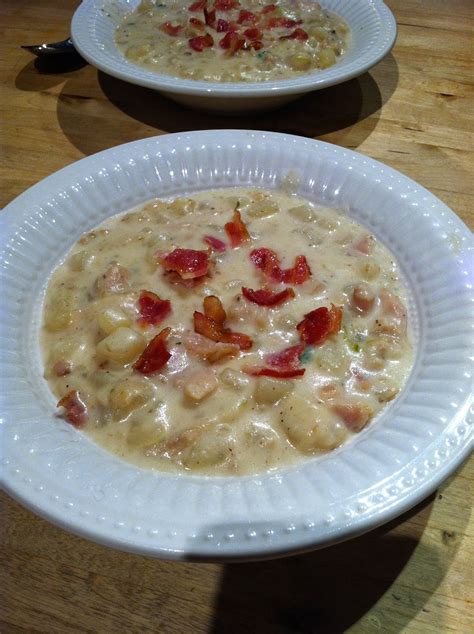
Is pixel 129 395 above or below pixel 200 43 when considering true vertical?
below

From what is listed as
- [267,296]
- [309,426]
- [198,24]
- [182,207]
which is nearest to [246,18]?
[198,24]

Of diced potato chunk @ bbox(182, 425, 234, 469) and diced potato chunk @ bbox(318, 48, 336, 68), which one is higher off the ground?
diced potato chunk @ bbox(318, 48, 336, 68)

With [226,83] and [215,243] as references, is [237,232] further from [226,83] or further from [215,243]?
[226,83]

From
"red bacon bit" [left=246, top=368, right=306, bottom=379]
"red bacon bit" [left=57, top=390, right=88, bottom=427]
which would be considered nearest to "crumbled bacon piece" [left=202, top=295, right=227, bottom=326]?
"red bacon bit" [left=246, top=368, right=306, bottom=379]

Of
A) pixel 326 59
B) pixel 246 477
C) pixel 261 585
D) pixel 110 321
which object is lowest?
pixel 261 585

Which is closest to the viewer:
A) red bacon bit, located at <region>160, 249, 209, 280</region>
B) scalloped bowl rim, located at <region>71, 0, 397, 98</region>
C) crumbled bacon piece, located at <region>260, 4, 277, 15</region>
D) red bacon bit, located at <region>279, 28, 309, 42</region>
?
red bacon bit, located at <region>160, 249, 209, 280</region>

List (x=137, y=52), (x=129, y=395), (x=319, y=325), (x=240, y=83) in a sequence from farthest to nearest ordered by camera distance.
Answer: (x=137, y=52) → (x=240, y=83) → (x=319, y=325) → (x=129, y=395)

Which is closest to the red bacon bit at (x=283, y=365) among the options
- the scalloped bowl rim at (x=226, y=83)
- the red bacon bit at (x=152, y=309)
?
the red bacon bit at (x=152, y=309)

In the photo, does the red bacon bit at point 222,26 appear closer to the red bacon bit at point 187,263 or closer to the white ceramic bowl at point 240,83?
the white ceramic bowl at point 240,83

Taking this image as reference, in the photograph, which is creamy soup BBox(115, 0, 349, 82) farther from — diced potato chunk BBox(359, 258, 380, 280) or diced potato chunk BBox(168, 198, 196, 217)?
diced potato chunk BBox(359, 258, 380, 280)
